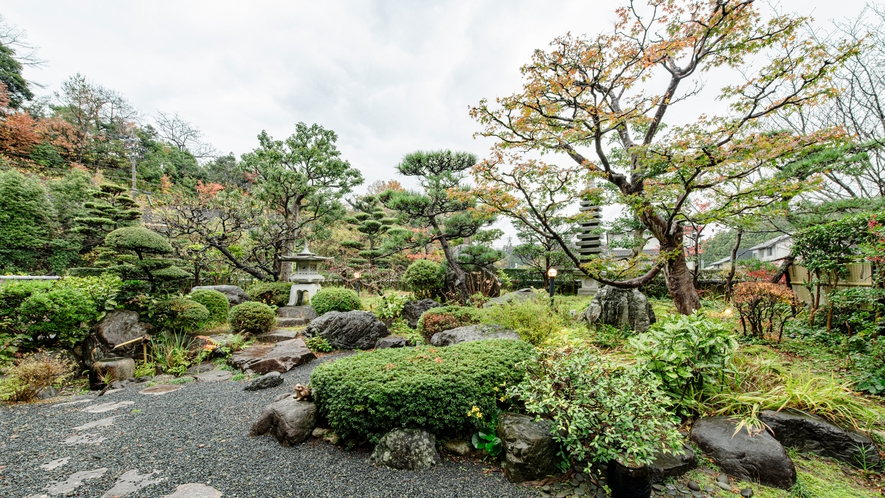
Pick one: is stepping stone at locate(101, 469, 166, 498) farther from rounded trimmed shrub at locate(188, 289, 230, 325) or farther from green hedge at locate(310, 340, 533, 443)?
rounded trimmed shrub at locate(188, 289, 230, 325)

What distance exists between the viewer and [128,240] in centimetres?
439

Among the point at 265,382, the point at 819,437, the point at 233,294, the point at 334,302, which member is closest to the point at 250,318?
the point at 334,302

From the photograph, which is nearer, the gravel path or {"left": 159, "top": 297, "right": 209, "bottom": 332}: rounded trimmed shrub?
the gravel path

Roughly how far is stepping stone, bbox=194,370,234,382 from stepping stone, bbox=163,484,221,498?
2402mm

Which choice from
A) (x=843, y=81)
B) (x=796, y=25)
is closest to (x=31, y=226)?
(x=796, y=25)

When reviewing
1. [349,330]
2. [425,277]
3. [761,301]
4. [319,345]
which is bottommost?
[319,345]

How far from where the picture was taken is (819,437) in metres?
2.19

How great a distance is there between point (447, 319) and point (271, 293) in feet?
18.0

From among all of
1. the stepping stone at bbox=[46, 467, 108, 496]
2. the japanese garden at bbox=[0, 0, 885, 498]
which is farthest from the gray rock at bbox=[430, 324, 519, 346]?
the stepping stone at bbox=[46, 467, 108, 496]

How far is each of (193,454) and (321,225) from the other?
26.5 ft

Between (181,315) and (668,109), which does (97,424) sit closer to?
(181,315)

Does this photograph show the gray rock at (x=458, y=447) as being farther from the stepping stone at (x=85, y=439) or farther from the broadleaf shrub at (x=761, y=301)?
the broadleaf shrub at (x=761, y=301)

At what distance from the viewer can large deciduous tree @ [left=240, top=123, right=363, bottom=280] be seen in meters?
8.80

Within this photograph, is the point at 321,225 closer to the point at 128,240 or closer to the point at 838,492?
the point at 128,240
